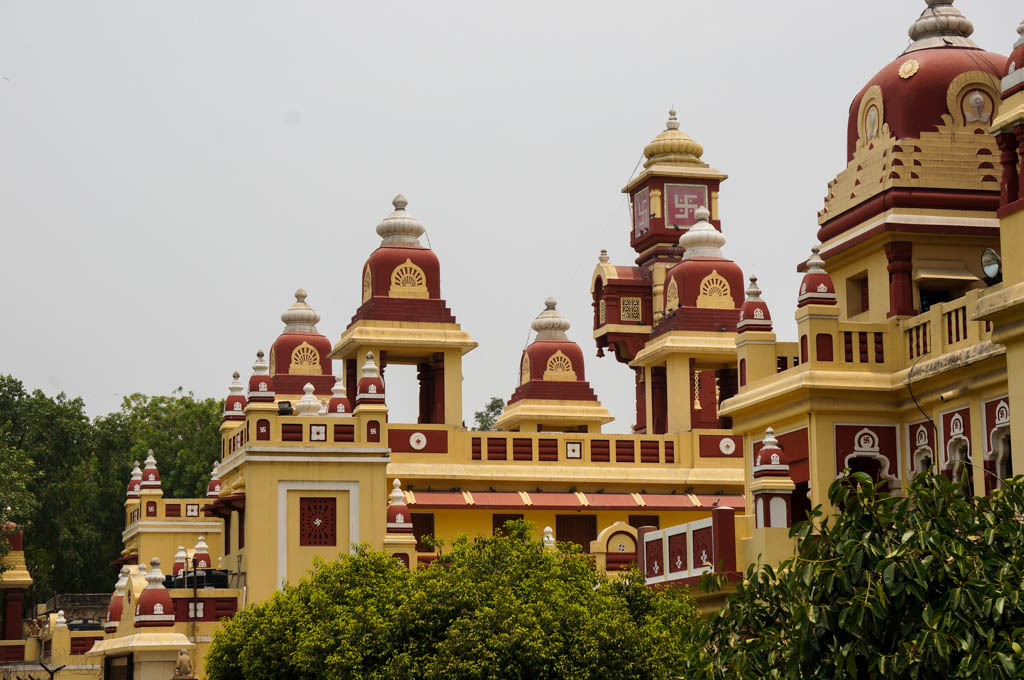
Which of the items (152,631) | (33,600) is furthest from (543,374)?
(33,600)

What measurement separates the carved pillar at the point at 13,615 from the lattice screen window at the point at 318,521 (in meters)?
20.6

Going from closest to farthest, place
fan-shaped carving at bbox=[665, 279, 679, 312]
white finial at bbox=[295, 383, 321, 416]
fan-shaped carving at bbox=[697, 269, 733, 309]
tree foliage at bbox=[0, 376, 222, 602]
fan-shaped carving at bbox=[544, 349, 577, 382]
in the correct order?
white finial at bbox=[295, 383, 321, 416] < fan-shaped carving at bbox=[697, 269, 733, 309] < fan-shaped carving at bbox=[665, 279, 679, 312] < fan-shaped carving at bbox=[544, 349, 577, 382] < tree foliage at bbox=[0, 376, 222, 602]

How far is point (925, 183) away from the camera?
24.3 metres

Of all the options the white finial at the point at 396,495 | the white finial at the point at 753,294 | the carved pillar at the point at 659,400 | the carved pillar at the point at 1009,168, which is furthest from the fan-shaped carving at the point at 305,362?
the carved pillar at the point at 1009,168

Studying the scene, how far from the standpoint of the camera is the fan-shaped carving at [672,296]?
44.2 m

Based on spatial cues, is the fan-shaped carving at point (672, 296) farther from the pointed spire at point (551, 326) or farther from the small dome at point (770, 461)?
the small dome at point (770, 461)

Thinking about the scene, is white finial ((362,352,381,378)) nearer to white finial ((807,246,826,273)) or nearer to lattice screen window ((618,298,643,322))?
lattice screen window ((618,298,643,322))

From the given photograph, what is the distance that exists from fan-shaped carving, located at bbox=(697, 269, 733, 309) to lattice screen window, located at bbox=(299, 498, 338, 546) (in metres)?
11.3

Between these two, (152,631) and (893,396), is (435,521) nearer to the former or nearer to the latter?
(152,631)

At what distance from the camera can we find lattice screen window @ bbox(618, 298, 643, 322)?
47.5 metres

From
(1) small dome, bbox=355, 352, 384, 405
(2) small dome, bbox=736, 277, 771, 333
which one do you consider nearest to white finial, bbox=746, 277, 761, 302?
(2) small dome, bbox=736, 277, 771, 333

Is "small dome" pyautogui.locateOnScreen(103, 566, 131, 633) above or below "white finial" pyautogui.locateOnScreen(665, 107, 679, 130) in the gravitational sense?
below

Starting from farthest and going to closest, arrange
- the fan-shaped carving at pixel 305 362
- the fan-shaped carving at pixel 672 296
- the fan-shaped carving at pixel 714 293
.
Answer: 1. the fan-shaped carving at pixel 305 362
2. the fan-shaped carving at pixel 672 296
3. the fan-shaped carving at pixel 714 293

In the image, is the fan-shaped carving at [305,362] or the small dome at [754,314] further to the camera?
the fan-shaped carving at [305,362]
